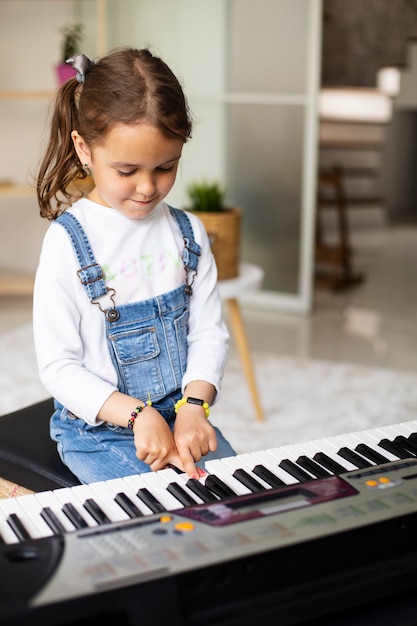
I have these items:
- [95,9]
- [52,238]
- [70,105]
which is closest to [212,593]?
[52,238]

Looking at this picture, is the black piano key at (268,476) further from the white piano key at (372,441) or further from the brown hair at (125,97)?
the brown hair at (125,97)

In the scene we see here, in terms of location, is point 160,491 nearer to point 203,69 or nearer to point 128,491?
point 128,491

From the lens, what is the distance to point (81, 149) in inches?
54.9

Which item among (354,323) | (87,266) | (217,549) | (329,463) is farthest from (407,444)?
(354,323)

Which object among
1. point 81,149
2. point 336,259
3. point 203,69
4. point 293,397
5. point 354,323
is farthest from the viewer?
point 336,259

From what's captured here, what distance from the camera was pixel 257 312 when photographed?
4.74 meters

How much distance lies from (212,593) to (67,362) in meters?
0.63

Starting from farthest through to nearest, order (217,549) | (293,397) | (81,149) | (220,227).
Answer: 1. (293,397)
2. (220,227)
3. (81,149)
4. (217,549)

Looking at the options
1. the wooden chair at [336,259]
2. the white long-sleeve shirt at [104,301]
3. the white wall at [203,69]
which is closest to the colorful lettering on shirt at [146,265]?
the white long-sleeve shirt at [104,301]

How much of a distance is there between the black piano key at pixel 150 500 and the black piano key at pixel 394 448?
0.35 metres

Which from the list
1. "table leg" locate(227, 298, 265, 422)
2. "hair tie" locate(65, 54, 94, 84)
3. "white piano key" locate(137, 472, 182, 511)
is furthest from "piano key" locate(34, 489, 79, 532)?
"table leg" locate(227, 298, 265, 422)

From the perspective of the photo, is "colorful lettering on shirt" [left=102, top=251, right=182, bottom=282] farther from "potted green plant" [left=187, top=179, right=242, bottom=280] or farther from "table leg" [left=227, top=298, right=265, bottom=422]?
"table leg" [left=227, top=298, right=265, bottom=422]

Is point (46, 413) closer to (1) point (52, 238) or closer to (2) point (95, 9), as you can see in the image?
(1) point (52, 238)

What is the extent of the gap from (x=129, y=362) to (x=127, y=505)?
1.49 feet
